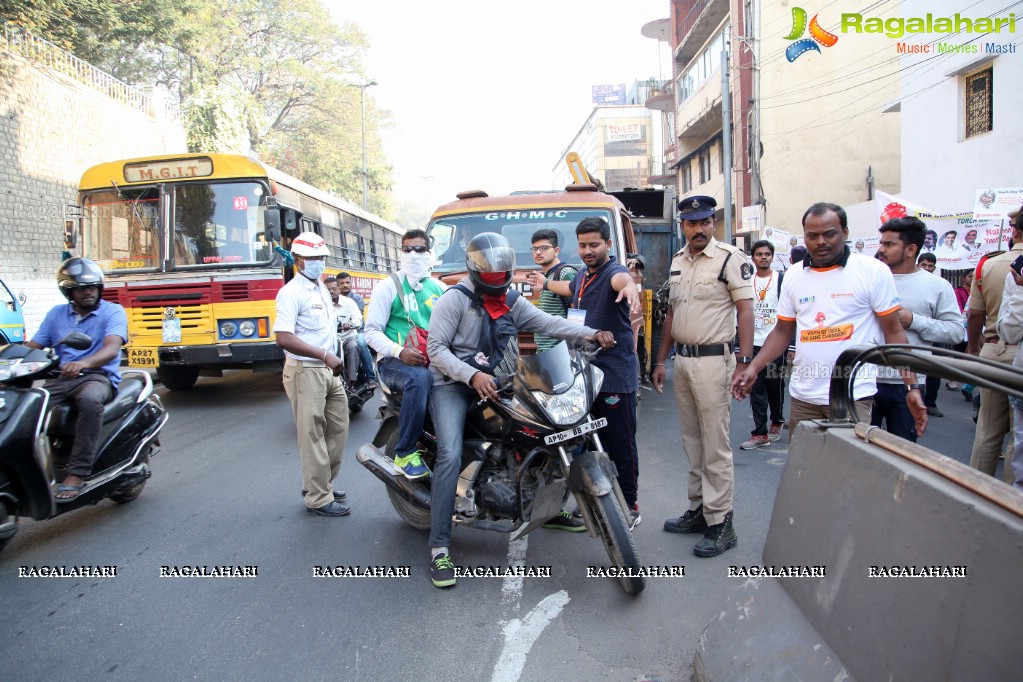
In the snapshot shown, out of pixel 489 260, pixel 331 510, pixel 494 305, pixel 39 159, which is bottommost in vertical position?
pixel 331 510

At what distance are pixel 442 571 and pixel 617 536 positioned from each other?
38.4 inches

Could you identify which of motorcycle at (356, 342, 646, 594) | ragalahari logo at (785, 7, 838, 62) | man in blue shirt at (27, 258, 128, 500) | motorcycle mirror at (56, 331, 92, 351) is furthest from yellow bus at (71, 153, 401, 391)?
ragalahari logo at (785, 7, 838, 62)

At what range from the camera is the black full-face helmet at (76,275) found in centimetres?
434

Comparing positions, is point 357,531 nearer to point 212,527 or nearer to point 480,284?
point 212,527

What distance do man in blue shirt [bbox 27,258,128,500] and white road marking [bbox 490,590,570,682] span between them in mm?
2896

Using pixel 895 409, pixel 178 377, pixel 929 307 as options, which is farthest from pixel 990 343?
pixel 178 377

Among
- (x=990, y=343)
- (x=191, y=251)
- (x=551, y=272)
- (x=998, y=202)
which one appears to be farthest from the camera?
(x=998, y=202)

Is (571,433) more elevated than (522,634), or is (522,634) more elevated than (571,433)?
(571,433)

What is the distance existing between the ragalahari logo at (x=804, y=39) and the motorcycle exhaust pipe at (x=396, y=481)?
22.5 meters

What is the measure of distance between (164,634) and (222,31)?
28781 mm

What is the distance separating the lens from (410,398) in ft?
12.2

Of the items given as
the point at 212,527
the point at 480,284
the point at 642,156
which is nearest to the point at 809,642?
the point at 480,284

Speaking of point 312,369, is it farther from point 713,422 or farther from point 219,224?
point 219,224

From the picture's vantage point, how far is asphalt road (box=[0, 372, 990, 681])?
9.09 feet
